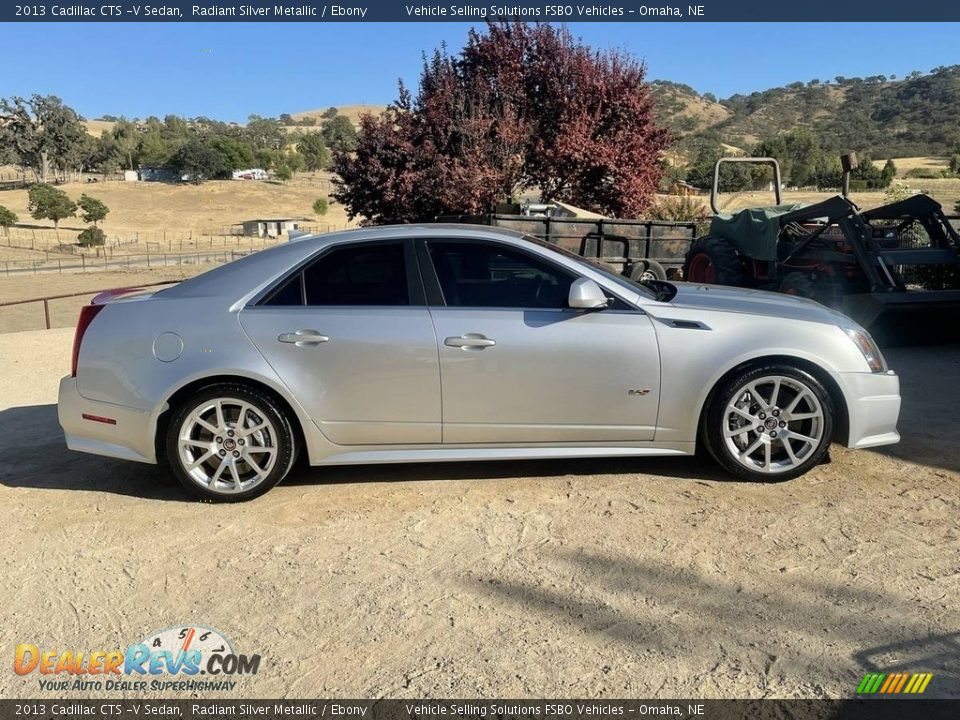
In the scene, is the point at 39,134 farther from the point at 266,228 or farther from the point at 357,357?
the point at 357,357

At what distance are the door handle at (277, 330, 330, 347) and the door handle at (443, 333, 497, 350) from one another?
704mm

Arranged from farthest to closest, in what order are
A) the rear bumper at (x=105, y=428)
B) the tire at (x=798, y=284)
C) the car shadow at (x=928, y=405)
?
the tire at (x=798, y=284) → the car shadow at (x=928, y=405) → the rear bumper at (x=105, y=428)

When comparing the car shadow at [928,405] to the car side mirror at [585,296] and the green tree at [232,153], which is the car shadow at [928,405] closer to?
the car side mirror at [585,296]

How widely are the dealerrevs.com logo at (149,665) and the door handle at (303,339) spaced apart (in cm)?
174

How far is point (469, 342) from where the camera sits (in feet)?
14.3

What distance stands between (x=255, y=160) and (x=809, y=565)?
114m

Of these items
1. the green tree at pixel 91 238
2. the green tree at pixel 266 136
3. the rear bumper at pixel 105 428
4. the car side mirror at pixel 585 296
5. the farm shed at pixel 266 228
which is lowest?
the rear bumper at pixel 105 428

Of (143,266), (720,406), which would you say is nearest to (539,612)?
(720,406)

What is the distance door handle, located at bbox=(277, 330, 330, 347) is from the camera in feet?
14.4

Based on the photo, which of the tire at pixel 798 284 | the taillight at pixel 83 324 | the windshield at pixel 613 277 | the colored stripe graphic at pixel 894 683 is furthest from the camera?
the tire at pixel 798 284

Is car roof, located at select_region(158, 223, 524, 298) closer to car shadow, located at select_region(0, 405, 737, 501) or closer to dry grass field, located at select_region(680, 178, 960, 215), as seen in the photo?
car shadow, located at select_region(0, 405, 737, 501)

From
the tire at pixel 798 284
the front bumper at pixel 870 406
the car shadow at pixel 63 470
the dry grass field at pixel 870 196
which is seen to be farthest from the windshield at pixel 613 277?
the dry grass field at pixel 870 196

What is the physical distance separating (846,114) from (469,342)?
86.7 meters

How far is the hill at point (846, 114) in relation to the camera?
210 feet
